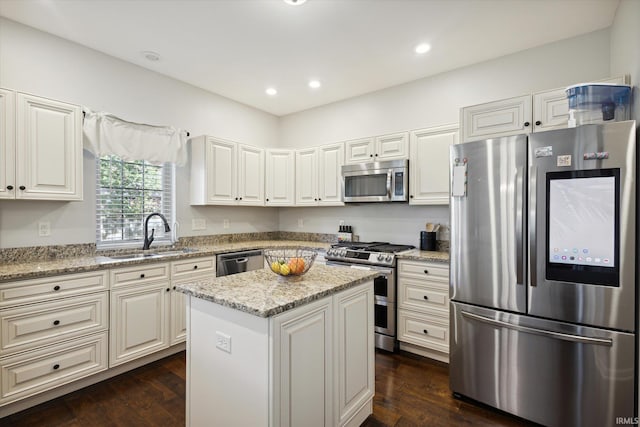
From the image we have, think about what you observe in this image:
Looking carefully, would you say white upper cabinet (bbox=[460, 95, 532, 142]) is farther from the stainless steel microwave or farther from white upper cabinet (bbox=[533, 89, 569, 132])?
the stainless steel microwave

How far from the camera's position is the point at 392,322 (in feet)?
10.1

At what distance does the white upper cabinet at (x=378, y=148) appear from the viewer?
337 cm

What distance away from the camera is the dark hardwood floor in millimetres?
2045

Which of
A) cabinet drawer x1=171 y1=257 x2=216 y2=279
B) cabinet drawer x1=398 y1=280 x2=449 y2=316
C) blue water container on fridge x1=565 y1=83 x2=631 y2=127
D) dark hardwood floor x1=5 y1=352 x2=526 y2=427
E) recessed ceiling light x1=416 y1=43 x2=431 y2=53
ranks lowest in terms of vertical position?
dark hardwood floor x1=5 y1=352 x2=526 y2=427

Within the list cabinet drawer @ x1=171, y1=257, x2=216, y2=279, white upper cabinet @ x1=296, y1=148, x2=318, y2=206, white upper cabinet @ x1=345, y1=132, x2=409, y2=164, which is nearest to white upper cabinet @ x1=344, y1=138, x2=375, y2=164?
white upper cabinet @ x1=345, y1=132, x2=409, y2=164

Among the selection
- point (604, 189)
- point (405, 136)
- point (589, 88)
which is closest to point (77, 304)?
point (405, 136)

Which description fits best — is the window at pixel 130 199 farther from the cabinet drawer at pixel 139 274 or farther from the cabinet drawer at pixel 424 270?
the cabinet drawer at pixel 424 270

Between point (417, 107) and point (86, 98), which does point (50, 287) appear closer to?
point (86, 98)

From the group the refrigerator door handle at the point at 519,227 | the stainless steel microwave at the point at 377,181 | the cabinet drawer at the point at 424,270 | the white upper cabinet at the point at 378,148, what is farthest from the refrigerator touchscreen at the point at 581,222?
the white upper cabinet at the point at 378,148

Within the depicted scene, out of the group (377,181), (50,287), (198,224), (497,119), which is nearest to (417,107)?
(377,181)

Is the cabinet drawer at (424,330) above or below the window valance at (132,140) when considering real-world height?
below

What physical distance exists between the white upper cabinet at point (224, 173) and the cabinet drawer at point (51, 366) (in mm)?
1747

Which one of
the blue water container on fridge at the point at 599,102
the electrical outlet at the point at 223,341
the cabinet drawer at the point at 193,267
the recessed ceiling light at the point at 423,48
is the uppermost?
the recessed ceiling light at the point at 423,48

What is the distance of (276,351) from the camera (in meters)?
1.36
